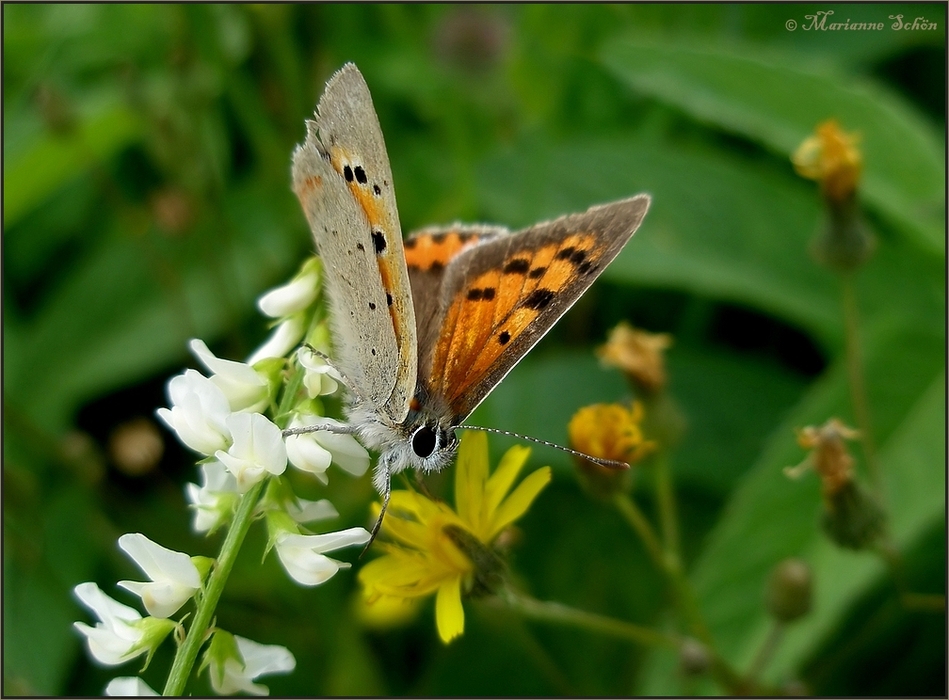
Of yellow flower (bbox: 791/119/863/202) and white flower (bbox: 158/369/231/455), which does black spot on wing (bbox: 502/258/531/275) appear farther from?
yellow flower (bbox: 791/119/863/202)

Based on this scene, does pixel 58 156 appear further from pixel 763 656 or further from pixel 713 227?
pixel 763 656

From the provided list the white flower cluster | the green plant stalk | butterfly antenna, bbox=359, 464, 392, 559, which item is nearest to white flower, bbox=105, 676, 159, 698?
the white flower cluster

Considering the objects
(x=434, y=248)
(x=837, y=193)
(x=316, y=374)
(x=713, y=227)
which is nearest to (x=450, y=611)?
(x=316, y=374)

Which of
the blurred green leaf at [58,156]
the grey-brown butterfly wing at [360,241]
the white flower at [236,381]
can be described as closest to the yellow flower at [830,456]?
the grey-brown butterfly wing at [360,241]

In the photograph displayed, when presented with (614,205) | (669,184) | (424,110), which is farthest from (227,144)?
(614,205)

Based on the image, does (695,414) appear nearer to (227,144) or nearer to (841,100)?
(841,100)
